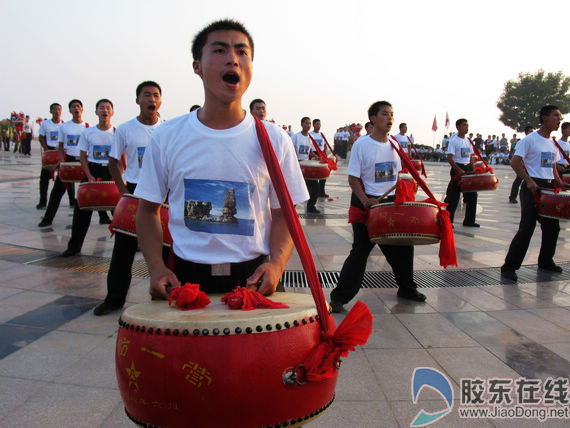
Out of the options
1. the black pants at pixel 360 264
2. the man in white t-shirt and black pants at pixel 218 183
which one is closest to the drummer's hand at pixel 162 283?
the man in white t-shirt and black pants at pixel 218 183

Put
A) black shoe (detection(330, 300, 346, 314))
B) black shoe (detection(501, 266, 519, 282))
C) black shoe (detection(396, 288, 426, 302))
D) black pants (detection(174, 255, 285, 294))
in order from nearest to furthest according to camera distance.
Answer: black pants (detection(174, 255, 285, 294))
black shoe (detection(330, 300, 346, 314))
black shoe (detection(396, 288, 426, 302))
black shoe (detection(501, 266, 519, 282))

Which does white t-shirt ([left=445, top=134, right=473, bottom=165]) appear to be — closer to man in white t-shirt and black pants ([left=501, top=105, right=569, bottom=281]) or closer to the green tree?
man in white t-shirt and black pants ([left=501, top=105, right=569, bottom=281])

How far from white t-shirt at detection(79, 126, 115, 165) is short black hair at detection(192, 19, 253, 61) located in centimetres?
493

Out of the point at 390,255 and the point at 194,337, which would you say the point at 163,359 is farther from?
the point at 390,255

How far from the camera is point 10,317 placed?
12.2 feet

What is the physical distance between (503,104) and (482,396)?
60.2 metres

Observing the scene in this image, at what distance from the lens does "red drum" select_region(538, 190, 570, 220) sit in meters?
4.89

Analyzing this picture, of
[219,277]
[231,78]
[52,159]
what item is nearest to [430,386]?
[219,277]

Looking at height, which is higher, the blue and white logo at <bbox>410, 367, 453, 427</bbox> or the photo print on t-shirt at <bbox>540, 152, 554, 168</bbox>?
the photo print on t-shirt at <bbox>540, 152, 554, 168</bbox>

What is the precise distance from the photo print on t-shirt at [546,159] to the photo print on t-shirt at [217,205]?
16.5 ft

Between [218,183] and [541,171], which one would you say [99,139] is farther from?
[541,171]

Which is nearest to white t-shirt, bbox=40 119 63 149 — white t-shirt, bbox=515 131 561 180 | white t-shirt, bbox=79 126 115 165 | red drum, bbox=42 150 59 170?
red drum, bbox=42 150 59 170

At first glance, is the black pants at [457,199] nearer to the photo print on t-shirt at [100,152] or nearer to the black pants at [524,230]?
the black pants at [524,230]

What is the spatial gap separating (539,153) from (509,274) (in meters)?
1.56
